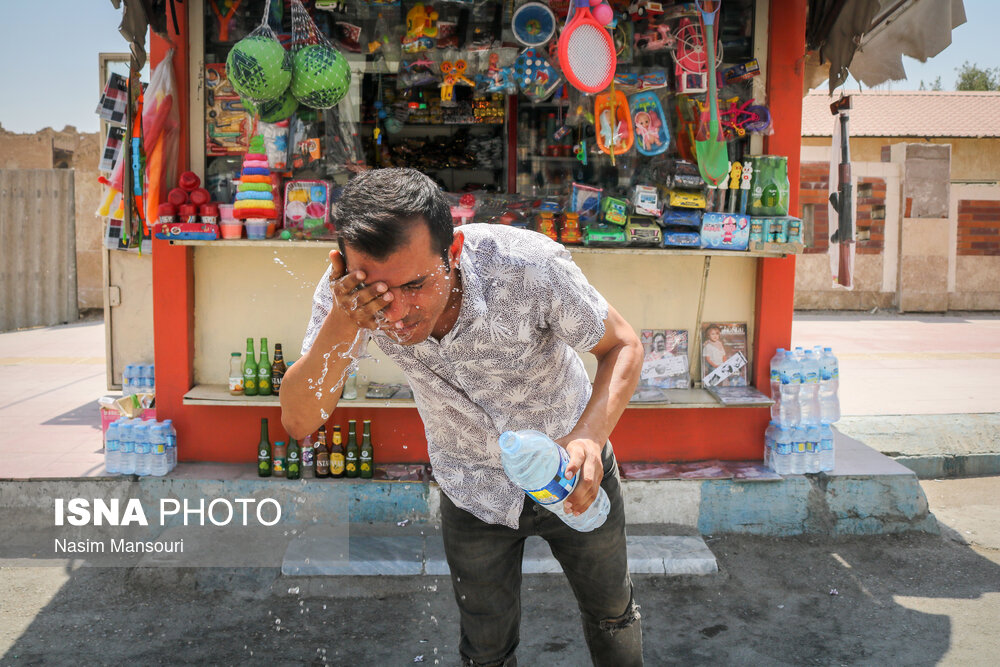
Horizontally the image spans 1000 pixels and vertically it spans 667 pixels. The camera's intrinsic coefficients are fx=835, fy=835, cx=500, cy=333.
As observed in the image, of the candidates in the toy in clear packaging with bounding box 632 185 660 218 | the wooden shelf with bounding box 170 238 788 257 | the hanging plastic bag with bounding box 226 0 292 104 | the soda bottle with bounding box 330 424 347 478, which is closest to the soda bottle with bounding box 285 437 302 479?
the soda bottle with bounding box 330 424 347 478

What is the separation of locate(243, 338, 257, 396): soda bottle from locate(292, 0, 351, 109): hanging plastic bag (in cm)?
148

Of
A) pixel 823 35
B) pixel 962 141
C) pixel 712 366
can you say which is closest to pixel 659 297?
pixel 712 366

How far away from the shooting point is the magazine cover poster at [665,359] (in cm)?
518

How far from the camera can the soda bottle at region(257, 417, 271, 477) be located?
486 centimetres

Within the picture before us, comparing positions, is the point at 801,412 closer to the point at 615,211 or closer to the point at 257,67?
the point at 615,211

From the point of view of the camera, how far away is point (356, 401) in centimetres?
484

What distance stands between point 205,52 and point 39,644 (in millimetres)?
3294

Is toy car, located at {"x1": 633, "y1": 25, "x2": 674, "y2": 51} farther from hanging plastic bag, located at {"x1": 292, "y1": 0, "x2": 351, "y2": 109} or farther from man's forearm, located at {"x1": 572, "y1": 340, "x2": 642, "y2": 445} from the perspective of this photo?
man's forearm, located at {"x1": 572, "y1": 340, "x2": 642, "y2": 445}

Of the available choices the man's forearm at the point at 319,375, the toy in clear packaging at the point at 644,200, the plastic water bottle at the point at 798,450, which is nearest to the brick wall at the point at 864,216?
the plastic water bottle at the point at 798,450

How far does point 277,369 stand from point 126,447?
3.09 ft

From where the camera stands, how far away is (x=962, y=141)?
15289 millimetres

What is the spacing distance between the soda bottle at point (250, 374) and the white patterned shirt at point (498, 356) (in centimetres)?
269

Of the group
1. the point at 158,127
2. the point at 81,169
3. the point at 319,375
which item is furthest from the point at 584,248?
the point at 81,169

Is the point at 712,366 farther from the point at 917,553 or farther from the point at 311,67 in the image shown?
the point at 311,67
